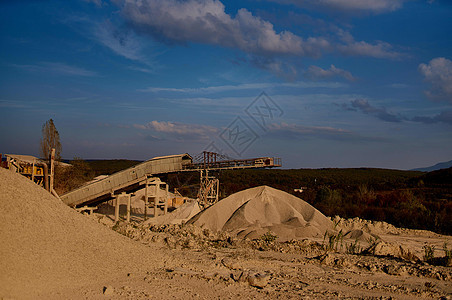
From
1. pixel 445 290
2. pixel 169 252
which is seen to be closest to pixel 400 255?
pixel 445 290

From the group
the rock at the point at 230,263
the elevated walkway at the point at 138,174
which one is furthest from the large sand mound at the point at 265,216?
the rock at the point at 230,263

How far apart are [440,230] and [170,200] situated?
1553cm

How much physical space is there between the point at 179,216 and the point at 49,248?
13.2 metres

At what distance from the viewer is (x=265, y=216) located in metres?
17.5

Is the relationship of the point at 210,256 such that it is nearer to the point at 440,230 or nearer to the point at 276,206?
the point at 276,206

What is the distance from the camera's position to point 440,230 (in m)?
19.1

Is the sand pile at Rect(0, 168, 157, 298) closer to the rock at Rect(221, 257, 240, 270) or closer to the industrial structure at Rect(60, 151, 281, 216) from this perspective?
the rock at Rect(221, 257, 240, 270)

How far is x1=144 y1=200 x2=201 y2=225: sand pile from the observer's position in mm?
19609

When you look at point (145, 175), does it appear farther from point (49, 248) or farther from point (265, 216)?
point (49, 248)

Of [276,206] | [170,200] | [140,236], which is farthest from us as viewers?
[170,200]

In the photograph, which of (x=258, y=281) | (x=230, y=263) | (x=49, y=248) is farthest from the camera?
(x=230, y=263)

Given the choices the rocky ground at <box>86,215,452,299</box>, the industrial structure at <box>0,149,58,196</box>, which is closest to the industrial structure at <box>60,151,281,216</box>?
the industrial structure at <box>0,149,58,196</box>

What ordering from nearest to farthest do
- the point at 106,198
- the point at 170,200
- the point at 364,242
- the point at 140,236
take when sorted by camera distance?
1. the point at 140,236
2. the point at 364,242
3. the point at 106,198
4. the point at 170,200

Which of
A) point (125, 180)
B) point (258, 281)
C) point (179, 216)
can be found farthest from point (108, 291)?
point (125, 180)
